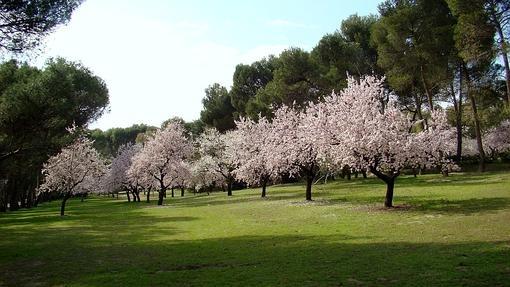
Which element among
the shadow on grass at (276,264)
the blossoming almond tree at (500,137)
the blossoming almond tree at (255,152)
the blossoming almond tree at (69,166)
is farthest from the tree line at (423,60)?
the blossoming almond tree at (69,166)

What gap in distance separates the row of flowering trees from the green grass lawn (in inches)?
123

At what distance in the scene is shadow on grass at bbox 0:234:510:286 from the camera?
35.2ft

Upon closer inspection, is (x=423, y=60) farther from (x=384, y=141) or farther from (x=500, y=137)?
(x=500, y=137)

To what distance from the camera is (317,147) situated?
3025cm

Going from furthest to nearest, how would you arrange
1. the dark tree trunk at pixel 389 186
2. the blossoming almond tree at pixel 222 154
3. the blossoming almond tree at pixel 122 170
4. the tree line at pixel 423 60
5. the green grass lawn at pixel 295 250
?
the blossoming almond tree at pixel 122 170
the blossoming almond tree at pixel 222 154
the tree line at pixel 423 60
the dark tree trunk at pixel 389 186
the green grass lawn at pixel 295 250

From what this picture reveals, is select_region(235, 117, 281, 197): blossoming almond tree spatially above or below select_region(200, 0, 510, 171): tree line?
below

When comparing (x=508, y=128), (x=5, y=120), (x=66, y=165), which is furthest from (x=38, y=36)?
(x=508, y=128)

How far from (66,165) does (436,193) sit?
31018 millimetres

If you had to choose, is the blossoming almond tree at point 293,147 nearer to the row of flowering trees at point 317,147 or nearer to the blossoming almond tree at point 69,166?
the row of flowering trees at point 317,147

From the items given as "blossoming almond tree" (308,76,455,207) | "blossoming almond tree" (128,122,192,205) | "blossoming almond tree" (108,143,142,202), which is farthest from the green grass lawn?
"blossoming almond tree" (108,143,142,202)

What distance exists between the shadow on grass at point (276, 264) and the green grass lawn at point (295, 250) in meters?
0.03

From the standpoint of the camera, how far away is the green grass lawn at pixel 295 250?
36.9ft

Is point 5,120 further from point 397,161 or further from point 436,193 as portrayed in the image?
point 436,193

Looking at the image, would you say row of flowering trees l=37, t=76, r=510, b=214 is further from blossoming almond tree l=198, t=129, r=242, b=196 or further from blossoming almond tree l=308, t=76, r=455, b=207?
blossoming almond tree l=198, t=129, r=242, b=196
